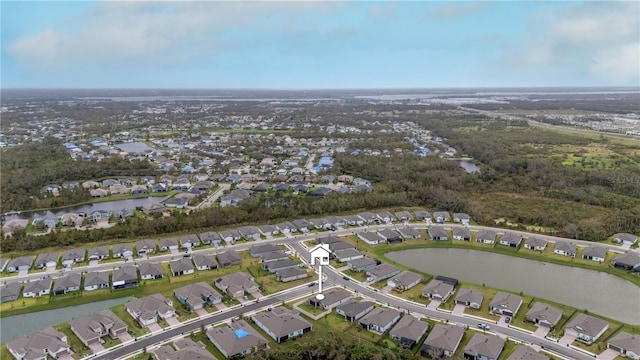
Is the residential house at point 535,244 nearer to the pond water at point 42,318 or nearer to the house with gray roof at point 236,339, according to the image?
the house with gray roof at point 236,339

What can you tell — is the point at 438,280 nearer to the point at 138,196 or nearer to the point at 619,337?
the point at 619,337

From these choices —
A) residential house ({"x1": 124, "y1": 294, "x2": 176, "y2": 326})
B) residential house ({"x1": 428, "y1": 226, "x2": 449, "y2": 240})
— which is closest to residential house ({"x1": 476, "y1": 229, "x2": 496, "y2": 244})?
residential house ({"x1": 428, "y1": 226, "x2": 449, "y2": 240})

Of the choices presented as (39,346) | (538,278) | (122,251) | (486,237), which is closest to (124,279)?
(122,251)

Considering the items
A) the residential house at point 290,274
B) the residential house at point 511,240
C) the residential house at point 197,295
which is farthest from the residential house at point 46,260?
the residential house at point 511,240

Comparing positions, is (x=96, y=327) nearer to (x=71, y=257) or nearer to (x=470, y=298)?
(x=71, y=257)

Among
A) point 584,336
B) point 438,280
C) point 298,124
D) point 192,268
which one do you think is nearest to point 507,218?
point 438,280

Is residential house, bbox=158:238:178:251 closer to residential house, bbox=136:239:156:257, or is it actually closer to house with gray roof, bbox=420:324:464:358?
residential house, bbox=136:239:156:257
